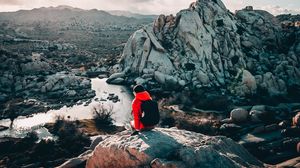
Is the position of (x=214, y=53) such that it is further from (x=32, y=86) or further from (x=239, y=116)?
(x=32, y=86)

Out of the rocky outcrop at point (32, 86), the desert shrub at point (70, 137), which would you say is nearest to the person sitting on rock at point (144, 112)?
the desert shrub at point (70, 137)

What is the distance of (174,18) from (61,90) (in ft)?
81.0

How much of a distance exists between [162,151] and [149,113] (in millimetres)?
2641

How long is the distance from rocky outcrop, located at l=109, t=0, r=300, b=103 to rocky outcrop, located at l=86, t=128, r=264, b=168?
134 feet

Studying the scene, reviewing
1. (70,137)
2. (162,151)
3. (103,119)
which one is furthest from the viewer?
(103,119)

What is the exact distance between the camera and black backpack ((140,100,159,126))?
1997 cm

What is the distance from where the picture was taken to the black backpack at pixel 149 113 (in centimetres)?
1997

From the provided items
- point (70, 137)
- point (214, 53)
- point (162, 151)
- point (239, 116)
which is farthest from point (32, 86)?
point (162, 151)

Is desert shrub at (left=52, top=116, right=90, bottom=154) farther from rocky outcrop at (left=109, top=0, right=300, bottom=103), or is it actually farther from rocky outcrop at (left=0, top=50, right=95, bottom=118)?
rocky outcrop at (left=109, top=0, right=300, bottom=103)

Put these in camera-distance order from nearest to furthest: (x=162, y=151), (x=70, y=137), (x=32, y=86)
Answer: (x=162, y=151)
(x=70, y=137)
(x=32, y=86)

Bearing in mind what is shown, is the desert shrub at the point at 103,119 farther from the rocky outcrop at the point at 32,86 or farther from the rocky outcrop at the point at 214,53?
the rocky outcrop at the point at 214,53

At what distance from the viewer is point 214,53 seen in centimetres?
6831

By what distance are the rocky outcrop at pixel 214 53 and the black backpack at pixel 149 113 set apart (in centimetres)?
4059

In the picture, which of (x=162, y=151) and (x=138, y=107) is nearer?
(x=162, y=151)
